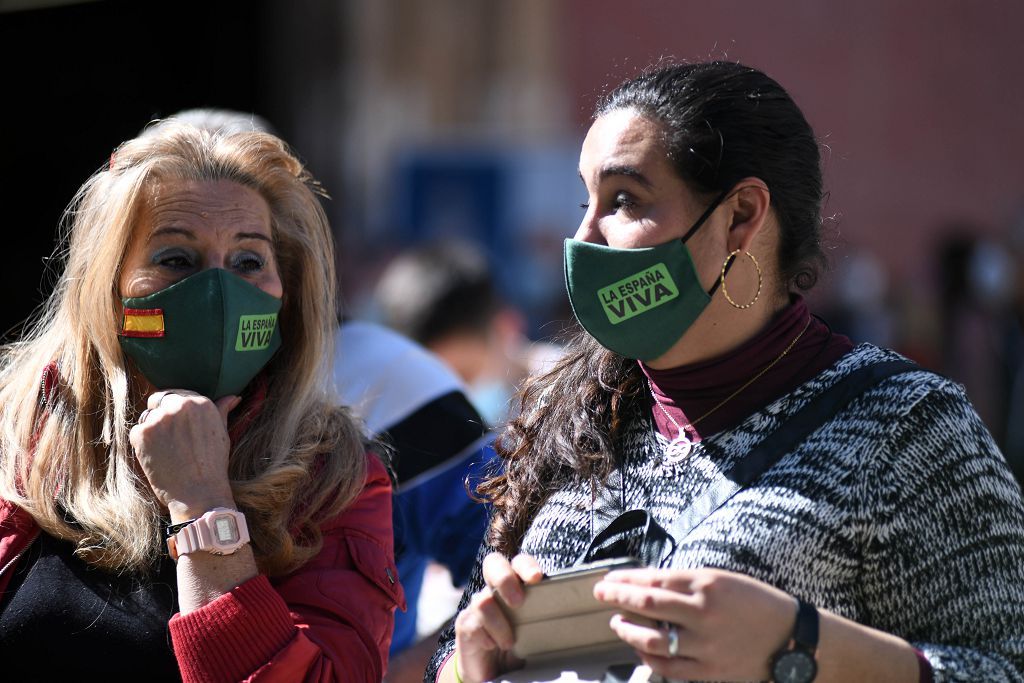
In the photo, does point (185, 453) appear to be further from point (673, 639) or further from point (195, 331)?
point (673, 639)

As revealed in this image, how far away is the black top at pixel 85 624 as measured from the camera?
2176 mm

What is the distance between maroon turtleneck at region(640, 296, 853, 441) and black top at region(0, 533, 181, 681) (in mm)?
1055

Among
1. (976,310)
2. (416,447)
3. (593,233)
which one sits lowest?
(976,310)

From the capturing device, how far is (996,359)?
290 inches

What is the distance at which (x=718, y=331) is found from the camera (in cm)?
207

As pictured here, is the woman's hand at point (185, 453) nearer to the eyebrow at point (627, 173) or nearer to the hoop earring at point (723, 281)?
the eyebrow at point (627, 173)

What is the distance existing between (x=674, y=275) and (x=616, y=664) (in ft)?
2.23

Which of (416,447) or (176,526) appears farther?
(416,447)

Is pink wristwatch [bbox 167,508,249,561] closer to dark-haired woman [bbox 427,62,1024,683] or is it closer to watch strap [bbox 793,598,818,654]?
dark-haired woman [bbox 427,62,1024,683]

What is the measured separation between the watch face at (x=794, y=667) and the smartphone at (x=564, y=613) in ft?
0.83

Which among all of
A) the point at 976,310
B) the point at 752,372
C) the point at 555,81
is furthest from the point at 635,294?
the point at 555,81

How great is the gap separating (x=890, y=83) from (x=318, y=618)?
11330 mm

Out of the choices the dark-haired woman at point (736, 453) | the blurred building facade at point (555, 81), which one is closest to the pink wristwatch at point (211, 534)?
the dark-haired woman at point (736, 453)

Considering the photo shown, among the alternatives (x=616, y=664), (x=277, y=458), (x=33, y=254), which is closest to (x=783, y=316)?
(x=616, y=664)
